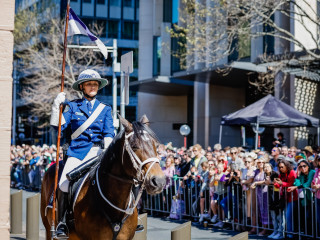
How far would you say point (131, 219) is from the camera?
622cm

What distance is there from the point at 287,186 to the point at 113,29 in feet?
199

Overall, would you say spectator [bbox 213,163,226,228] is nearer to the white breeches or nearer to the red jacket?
the red jacket

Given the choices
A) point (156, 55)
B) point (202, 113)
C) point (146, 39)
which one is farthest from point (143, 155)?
point (146, 39)

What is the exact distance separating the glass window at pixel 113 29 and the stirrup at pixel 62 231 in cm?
6470

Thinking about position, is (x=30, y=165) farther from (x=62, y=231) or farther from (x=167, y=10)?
(x=167, y=10)

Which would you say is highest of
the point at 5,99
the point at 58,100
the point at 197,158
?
the point at 58,100

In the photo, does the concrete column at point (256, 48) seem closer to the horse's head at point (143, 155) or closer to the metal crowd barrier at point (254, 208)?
the metal crowd barrier at point (254, 208)

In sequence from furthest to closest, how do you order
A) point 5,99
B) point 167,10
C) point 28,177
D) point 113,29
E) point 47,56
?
point 113,29 < point 167,10 < point 47,56 < point 28,177 < point 5,99

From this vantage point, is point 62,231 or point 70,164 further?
point 70,164

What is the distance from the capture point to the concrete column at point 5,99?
2953 mm

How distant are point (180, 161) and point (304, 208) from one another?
5.39 meters

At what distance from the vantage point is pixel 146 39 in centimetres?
4400

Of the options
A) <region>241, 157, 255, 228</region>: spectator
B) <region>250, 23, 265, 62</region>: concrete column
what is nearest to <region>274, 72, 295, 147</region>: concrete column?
<region>250, 23, 265, 62</region>: concrete column

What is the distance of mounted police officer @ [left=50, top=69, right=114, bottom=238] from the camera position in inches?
261
